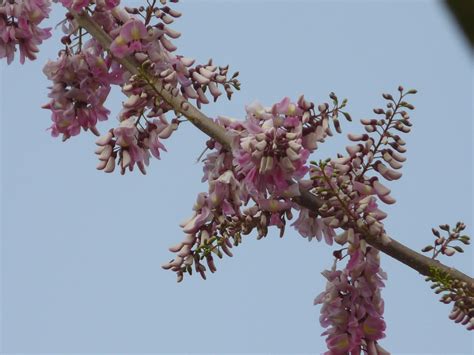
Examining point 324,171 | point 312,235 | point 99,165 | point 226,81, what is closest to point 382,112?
point 324,171

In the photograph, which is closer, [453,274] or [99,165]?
[453,274]

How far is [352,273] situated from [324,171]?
0.46m

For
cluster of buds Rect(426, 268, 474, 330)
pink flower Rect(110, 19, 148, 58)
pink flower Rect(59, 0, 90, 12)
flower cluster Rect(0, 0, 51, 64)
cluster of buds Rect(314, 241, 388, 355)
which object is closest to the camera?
cluster of buds Rect(426, 268, 474, 330)

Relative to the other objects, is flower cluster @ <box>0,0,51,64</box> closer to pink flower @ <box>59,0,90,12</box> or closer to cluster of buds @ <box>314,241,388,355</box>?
pink flower @ <box>59,0,90,12</box>

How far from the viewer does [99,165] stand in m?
3.23

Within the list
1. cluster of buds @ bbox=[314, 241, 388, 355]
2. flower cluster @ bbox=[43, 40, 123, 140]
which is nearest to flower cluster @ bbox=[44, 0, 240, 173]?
flower cluster @ bbox=[43, 40, 123, 140]

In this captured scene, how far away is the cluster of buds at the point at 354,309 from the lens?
9.36ft

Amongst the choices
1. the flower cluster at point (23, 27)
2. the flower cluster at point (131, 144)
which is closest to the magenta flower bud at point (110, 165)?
the flower cluster at point (131, 144)

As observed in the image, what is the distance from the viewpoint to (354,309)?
288cm

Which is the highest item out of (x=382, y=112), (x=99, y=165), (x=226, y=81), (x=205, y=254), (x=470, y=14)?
(x=226, y=81)

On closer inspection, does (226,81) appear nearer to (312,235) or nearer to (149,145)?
(149,145)

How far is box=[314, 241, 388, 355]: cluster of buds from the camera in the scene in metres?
2.85

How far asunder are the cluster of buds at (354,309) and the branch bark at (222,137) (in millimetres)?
206

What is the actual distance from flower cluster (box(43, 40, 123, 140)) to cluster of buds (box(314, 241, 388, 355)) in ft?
4.52
